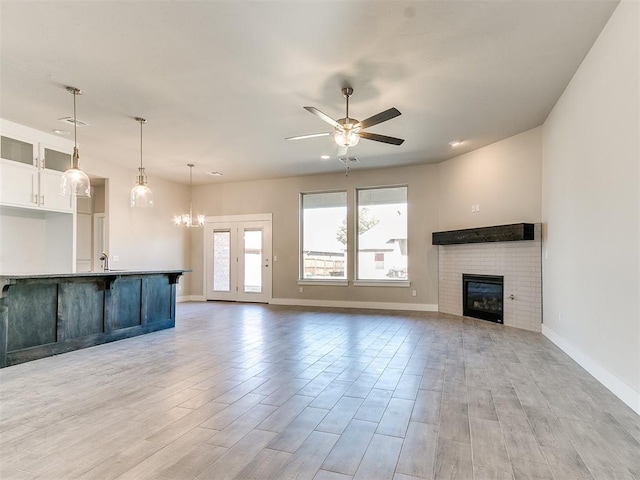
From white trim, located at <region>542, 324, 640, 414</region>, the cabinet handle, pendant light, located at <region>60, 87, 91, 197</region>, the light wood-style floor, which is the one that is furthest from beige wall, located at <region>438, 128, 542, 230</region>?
the cabinet handle

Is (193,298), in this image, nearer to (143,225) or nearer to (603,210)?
(143,225)

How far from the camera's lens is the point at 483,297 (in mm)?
6512

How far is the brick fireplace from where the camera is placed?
5527mm

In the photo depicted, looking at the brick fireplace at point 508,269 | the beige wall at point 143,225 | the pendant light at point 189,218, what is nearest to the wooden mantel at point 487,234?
the brick fireplace at point 508,269

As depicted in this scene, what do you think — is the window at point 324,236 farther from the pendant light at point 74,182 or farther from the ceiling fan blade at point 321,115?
the pendant light at point 74,182

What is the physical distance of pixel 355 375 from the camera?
3.45 m

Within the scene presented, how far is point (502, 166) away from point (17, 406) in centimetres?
685

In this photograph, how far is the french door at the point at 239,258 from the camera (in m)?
9.09

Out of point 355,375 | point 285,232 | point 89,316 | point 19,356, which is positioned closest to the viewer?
point 355,375

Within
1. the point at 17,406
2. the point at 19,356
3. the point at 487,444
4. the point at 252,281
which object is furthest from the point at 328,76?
the point at 252,281

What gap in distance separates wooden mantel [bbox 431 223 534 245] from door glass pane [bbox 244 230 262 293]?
4.26 metres

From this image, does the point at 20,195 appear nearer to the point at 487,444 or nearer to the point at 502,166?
the point at 487,444

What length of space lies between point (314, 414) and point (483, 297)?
4933 millimetres

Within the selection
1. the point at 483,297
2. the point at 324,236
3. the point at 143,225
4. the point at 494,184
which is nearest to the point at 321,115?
the point at 494,184
